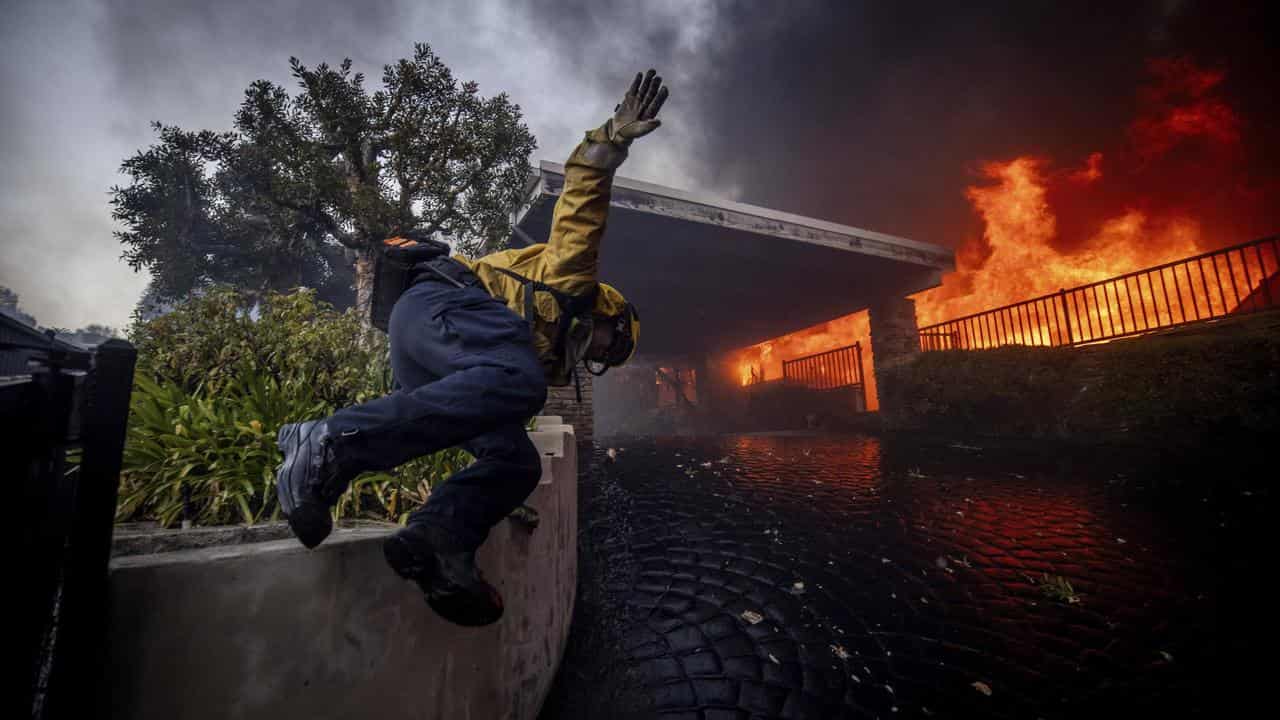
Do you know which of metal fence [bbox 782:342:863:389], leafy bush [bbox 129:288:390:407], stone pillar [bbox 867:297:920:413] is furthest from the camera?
metal fence [bbox 782:342:863:389]

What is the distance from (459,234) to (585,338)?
7.40m

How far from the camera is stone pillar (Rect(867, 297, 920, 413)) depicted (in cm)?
1042

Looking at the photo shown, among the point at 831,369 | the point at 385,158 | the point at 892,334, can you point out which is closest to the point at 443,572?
the point at 385,158

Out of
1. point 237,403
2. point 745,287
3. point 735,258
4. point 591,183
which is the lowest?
point 237,403

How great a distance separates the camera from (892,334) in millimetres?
10641

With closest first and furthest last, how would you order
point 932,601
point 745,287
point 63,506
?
point 63,506 → point 932,601 → point 745,287

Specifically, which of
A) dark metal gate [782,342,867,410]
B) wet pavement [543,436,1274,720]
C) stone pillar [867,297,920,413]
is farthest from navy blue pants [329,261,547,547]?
dark metal gate [782,342,867,410]

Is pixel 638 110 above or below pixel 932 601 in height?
above

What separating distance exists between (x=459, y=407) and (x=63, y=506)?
0.77m

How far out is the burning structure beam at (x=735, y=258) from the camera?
7465 mm

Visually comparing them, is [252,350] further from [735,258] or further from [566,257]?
[735,258]

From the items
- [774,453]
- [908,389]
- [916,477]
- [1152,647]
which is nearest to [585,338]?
[1152,647]

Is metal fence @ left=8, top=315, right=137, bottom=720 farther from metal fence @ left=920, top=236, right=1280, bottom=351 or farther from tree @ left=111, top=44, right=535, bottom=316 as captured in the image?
metal fence @ left=920, top=236, right=1280, bottom=351

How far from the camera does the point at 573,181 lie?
1.63 m
